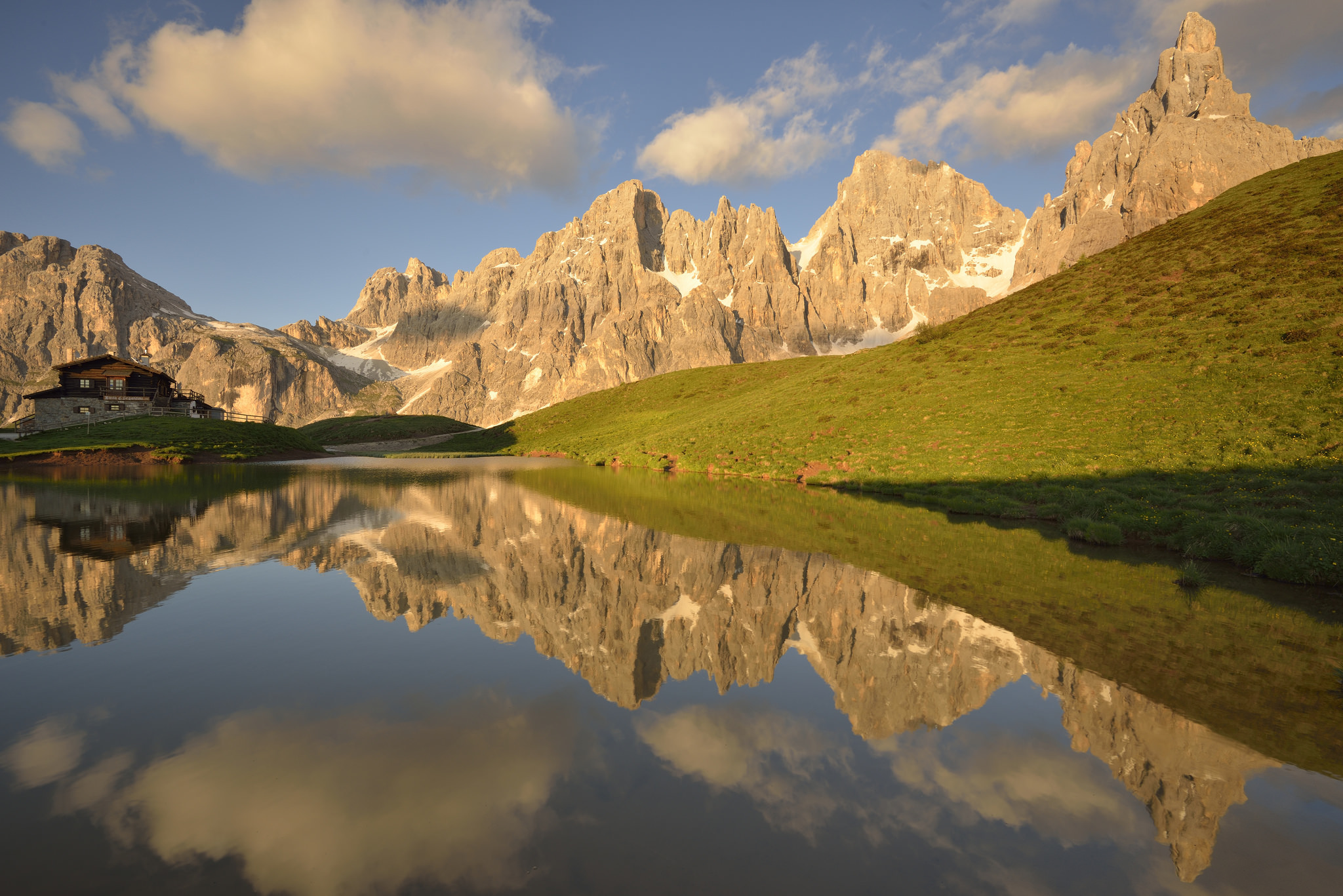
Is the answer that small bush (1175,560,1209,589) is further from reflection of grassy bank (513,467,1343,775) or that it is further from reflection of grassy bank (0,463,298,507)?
reflection of grassy bank (0,463,298,507)

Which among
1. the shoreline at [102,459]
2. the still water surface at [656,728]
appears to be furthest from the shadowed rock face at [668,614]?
the shoreline at [102,459]

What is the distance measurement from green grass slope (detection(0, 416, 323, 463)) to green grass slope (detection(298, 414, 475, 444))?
5220 centimetres

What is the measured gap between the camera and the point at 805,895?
15.3 ft

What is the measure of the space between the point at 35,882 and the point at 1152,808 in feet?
34.6

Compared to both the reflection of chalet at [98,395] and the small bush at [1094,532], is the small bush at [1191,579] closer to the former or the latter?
the small bush at [1094,532]

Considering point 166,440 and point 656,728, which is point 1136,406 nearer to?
point 656,728

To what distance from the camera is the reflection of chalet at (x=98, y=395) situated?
7425 cm

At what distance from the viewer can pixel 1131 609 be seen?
496 inches

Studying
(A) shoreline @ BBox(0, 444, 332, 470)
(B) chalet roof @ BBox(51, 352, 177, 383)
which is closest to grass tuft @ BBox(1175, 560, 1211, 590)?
(A) shoreline @ BBox(0, 444, 332, 470)

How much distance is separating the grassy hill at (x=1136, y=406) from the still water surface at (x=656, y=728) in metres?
7.74

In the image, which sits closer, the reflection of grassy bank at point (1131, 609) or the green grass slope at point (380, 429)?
the reflection of grassy bank at point (1131, 609)

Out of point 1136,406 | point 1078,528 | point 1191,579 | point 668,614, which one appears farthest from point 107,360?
point 1136,406

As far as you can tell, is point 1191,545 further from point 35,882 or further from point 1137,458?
point 35,882

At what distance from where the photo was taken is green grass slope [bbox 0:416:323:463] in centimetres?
5434
